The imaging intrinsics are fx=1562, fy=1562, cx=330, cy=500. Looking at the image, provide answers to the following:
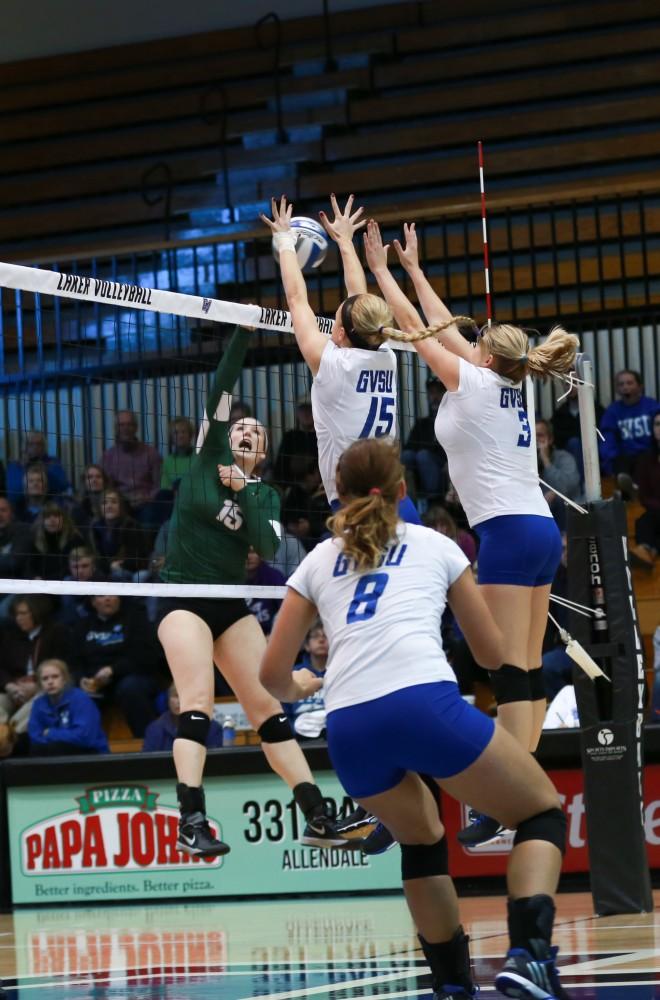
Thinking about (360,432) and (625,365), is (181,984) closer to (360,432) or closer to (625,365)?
(360,432)

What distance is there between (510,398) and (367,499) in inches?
69.4

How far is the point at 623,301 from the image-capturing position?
505 inches

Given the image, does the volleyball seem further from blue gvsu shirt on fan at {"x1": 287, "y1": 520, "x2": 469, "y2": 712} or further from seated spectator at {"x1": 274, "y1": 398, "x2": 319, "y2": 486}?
seated spectator at {"x1": 274, "y1": 398, "x2": 319, "y2": 486}

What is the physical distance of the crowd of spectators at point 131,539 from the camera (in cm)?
1084

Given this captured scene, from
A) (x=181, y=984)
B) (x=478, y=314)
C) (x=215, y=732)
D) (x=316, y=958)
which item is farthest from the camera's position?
(x=478, y=314)

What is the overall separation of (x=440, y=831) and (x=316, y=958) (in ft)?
7.06

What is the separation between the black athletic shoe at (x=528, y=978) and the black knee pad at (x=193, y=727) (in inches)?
85.8

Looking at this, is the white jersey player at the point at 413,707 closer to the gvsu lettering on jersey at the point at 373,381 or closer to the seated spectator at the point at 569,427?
the gvsu lettering on jersey at the point at 373,381

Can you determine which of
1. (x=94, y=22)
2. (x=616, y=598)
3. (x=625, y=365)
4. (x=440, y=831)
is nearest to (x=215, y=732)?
(x=616, y=598)

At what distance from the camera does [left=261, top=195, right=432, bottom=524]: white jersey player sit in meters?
5.82

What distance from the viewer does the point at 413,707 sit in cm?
409

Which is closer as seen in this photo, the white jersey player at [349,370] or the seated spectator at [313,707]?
the white jersey player at [349,370]

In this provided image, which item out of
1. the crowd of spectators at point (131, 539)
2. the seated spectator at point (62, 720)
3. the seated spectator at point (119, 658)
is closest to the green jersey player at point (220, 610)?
the crowd of spectators at point (131, 539)

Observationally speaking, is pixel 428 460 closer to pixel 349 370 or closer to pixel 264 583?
pixel 264 583
